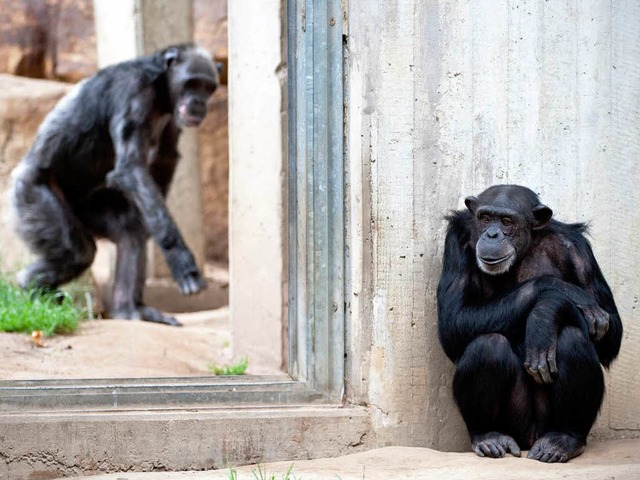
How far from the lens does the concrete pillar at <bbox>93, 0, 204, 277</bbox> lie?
9.55m

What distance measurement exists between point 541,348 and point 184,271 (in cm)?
344

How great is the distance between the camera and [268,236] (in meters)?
6.00

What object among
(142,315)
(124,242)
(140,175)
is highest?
(140,175)

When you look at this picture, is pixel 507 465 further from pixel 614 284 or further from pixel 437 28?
pixel 437 28

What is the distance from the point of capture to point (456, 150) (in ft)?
12.5

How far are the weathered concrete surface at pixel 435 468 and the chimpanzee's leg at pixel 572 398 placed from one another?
0.21ft

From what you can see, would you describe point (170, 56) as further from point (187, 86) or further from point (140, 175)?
point (140, 175)

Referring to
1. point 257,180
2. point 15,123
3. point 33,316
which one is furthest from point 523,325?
point 15,123

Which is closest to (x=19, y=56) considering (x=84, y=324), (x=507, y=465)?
(x=84, y=324)

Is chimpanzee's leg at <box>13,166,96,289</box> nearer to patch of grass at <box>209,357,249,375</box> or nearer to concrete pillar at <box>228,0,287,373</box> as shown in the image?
concrete pillar at <box>228,0,287,373</box>

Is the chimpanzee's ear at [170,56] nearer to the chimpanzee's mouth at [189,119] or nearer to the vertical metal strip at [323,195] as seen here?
the chimpanzee's mouth at [189,119]

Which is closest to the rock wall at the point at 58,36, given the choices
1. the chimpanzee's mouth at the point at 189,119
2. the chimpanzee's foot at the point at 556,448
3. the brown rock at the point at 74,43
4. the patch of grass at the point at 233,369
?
the brown rock at the point at 74,43

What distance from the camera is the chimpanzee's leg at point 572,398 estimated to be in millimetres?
3379

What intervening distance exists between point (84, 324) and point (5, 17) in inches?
270
